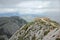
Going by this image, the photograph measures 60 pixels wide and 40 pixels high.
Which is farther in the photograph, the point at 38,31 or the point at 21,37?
the point at 21,37

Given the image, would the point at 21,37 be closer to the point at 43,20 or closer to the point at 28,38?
the point at 28,38

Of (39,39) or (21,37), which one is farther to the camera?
(21,37)

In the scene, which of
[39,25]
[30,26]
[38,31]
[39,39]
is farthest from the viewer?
[30,26]

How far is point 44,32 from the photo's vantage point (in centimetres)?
6719

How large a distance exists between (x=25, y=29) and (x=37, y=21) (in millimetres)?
6267

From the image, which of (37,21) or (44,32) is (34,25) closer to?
(37,21)

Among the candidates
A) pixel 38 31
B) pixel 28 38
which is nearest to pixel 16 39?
pixel 28 38

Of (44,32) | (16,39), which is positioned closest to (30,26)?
(16,39)

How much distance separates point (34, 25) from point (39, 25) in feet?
9.57

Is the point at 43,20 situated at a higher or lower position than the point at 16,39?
higher

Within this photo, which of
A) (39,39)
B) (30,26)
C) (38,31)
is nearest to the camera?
(39,39)

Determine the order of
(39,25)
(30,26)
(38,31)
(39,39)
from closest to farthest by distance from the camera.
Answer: (39,39)
(38,31)
(39,25)
(30,26)

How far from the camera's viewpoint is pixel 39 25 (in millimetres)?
75250

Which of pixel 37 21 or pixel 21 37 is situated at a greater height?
pixel 37 21
